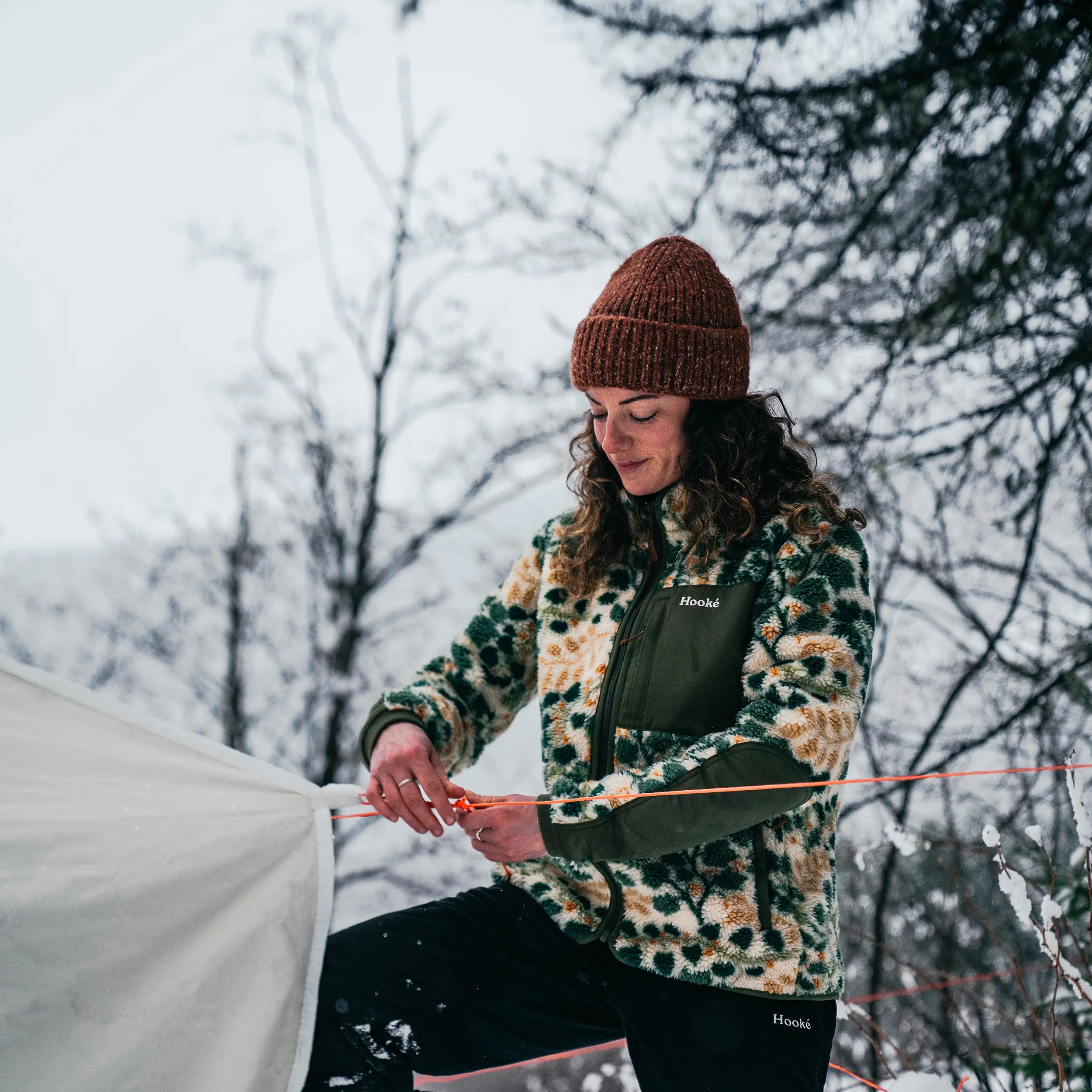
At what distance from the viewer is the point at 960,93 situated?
3.22 m

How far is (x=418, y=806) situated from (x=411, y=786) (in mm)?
27

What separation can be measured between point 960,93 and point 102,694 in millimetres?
3347

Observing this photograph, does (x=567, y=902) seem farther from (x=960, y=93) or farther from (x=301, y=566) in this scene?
(x=301, y=566)

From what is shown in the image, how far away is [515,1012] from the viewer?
1193 millimetres

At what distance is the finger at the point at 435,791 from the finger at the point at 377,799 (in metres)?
0.05

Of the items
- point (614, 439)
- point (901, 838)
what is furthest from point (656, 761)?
point (901, 838)

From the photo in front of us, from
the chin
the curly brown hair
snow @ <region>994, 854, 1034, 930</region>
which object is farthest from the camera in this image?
snow @ <region>994, 854, 1034, 930</region>

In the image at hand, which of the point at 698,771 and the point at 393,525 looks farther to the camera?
the point at 393,525

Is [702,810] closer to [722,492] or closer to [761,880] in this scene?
[761,880]

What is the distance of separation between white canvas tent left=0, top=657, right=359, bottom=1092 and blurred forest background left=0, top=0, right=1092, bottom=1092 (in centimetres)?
68

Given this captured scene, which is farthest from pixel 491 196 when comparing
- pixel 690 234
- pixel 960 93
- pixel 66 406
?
pixel 66 406

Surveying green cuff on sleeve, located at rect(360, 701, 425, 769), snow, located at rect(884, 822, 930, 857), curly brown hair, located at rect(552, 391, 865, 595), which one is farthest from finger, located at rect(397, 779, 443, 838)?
snow, located at rect(884, 822, 930, 857)

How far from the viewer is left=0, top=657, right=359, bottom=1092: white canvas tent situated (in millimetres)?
1132

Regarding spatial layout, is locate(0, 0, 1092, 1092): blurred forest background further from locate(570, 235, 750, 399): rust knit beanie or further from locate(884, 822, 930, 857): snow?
locate(570, 235, 750, 399): rust knit beanie
